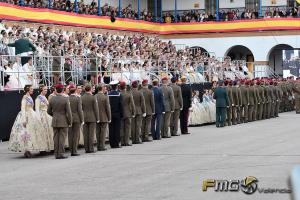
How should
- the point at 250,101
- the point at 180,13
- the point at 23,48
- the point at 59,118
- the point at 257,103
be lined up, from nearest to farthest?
the point at 59,118
the point at 23,48
the point at 250,101
the point at 257,103
the point at 180,13

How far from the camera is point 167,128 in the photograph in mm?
23266

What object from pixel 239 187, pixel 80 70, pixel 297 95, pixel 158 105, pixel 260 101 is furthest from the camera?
pixel 297 95

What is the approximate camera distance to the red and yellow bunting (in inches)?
1527

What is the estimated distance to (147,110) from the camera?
2195 cm

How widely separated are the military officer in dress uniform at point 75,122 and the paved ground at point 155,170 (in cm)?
41

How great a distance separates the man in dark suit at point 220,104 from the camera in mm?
27906

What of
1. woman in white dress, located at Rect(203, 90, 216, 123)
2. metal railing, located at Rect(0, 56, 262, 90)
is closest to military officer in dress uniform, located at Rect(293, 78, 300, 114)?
metal railing, located at Rect(0, 56, 262, 90)

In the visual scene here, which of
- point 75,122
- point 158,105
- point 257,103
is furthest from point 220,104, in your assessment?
point 75,122

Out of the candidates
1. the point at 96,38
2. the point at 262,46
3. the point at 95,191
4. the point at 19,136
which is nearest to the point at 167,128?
the point at 19,136

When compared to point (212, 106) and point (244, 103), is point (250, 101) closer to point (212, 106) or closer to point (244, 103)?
point (244, 103)

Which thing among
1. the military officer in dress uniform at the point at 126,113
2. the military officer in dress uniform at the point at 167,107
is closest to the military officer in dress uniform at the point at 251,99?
the military officer in dress uniform at the point at 167,107

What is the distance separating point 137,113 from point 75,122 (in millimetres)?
3592

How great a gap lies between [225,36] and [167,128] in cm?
3421

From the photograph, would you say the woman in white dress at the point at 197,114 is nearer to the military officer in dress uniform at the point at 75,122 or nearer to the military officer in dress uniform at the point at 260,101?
the military officer in dress uniform at the point at 260,101
